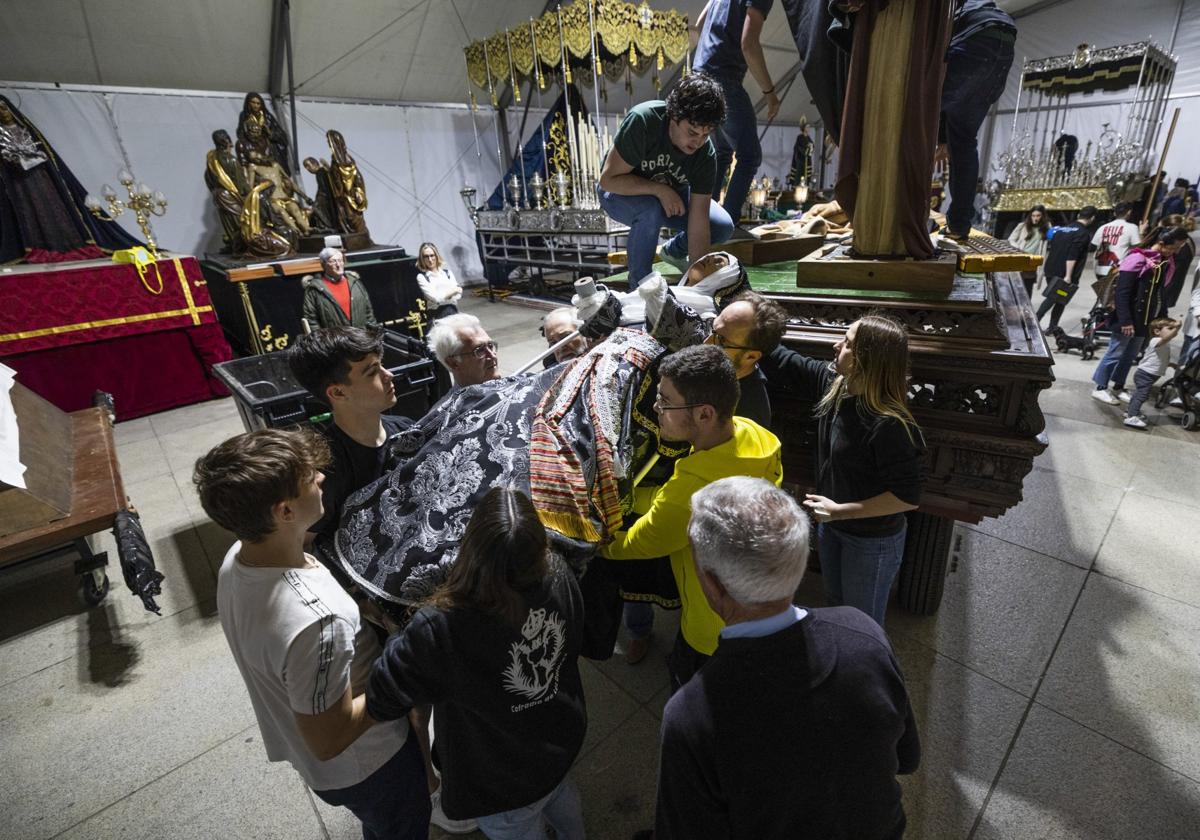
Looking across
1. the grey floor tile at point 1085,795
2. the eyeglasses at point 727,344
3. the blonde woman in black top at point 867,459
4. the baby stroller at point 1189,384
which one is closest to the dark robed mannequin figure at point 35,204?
the eyeglasses at point 727,344

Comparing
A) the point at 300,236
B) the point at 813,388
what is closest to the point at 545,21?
the point at 300,236

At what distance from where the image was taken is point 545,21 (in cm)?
870

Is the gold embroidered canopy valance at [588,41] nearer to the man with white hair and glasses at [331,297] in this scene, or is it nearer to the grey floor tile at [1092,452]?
the man with white hair and glasses at [331,297]

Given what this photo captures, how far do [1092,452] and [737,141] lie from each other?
3.87 m

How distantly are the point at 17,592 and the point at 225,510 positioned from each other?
3621 millimetres

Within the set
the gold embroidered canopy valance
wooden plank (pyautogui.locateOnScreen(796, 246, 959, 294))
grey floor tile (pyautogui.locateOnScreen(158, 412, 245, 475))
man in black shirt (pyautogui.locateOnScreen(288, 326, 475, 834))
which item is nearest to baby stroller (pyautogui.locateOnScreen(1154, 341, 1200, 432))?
wooden plank (pyautogui.locateOnScreen(796, 246, 959, 294))

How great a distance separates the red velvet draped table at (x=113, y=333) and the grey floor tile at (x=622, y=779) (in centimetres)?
663

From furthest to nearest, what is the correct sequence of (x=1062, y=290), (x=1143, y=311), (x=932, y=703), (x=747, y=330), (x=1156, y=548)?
(x=1062, y=290) → (x=1143, y=311) → (x=1156, y=548) → (x=932, y=703) → (x=747, y=330)

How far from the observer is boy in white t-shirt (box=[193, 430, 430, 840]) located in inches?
45.7

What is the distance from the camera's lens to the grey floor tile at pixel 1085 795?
180 cm

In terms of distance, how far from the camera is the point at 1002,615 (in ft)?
8.98

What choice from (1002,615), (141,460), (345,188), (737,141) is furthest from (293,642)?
(345,188)

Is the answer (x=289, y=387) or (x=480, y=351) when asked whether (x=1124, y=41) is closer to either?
(x=480, y=351)

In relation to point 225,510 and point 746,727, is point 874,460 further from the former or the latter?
point 225,510
